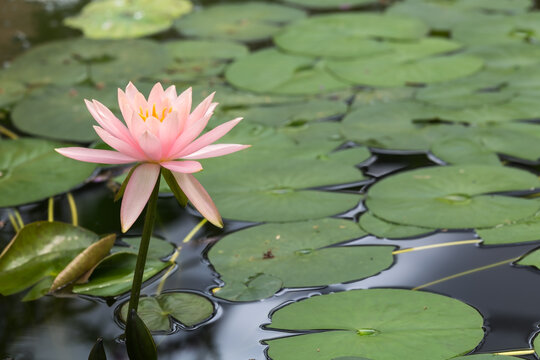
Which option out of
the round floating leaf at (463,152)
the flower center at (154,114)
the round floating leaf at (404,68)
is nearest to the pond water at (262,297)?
the round floating leaf at (463,152)

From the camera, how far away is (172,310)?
158cm

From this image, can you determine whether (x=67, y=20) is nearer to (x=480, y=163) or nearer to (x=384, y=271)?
(x=480, y=163)

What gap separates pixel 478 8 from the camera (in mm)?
3781

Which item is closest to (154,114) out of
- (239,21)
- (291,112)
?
(291,112)

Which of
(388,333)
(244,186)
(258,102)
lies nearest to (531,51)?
(258,102)

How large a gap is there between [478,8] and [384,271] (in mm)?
2535

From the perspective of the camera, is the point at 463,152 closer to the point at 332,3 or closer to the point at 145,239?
the point at 145,239

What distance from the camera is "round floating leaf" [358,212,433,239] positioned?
1.84m

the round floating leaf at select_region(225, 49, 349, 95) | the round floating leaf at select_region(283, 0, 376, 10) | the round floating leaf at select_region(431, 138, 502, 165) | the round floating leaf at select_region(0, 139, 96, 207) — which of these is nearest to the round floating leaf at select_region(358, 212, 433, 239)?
the round floating leaf at select_region(431, 138, 502, 165)

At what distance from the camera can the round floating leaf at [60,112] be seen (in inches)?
102

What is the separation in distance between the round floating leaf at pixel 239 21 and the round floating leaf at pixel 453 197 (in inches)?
67.9

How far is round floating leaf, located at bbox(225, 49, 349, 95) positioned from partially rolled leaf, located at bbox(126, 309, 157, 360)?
1774mm

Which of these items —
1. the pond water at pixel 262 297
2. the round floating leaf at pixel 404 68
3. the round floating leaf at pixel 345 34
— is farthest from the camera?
the round floating leaf at pixel 345 34

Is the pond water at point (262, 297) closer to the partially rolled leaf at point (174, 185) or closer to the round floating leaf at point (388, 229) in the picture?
the round floating leaf at point (388, 229)
